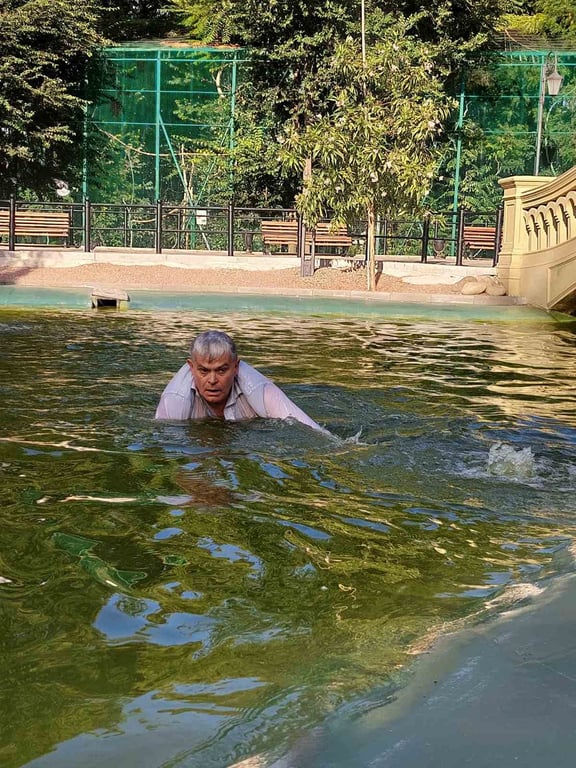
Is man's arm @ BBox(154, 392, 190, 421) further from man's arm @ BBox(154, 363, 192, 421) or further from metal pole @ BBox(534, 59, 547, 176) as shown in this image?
metal pole @ BBox(534, 59, 547, 176)

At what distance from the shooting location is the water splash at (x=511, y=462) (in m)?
5.50

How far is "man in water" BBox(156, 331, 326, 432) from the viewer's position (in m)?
5.95

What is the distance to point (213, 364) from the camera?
5977 mm

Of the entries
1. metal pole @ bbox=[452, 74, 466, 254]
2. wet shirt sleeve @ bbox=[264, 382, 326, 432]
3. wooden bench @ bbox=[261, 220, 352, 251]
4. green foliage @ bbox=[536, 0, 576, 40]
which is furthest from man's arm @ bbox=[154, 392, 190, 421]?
green foliage @ bbox=[536, 0, 576, 40]

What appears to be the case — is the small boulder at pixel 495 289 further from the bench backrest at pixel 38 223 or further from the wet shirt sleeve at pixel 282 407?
the wet shirt sleeve at pixel 282 407

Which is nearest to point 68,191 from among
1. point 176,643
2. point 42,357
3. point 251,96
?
point 251,96

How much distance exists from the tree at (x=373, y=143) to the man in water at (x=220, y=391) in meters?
13.7

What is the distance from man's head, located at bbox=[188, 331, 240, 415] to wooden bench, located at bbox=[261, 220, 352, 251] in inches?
749

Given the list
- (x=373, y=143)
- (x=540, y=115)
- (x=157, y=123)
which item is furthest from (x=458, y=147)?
(x=373, y=143)

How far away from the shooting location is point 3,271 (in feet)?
74.1

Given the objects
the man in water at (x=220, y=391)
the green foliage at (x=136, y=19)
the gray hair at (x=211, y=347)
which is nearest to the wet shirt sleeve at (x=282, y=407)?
the man in water at (x=220, y=391)

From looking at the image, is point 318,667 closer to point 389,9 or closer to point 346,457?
point 346,457

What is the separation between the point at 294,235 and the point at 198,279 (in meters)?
5.12

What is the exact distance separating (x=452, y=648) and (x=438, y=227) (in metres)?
28.6
